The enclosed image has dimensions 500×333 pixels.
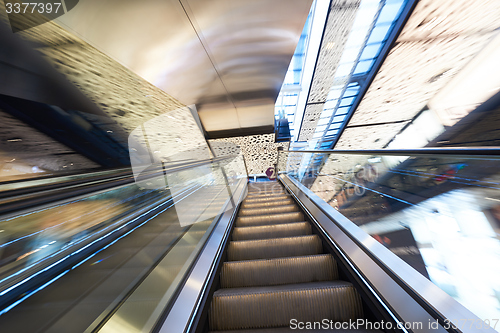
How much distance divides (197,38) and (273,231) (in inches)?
123

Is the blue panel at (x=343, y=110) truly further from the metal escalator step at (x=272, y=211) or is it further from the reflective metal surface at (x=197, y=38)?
the metal escalator step at (x=272, y=211)

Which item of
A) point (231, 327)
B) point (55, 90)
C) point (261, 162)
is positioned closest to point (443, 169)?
point (231, 327)

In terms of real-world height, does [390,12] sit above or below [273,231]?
above

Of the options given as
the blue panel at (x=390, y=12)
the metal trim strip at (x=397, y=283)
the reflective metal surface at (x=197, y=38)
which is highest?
the blue panel at (x=390, y=12)

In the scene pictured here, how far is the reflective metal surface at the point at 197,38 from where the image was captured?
2.63 metres

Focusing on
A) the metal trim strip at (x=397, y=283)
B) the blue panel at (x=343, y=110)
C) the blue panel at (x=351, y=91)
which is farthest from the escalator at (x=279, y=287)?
the blue panel at (x=343, y=110)

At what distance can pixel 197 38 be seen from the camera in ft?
10.7

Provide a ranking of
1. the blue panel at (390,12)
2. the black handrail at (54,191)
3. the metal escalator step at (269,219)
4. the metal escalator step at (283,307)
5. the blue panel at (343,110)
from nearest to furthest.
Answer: the black handrail at (54,191) < the metal escalator step at (283,307) < the metal escalator step at (269,219) < the blue panel at (390,12) < the blue panel at (343,110)

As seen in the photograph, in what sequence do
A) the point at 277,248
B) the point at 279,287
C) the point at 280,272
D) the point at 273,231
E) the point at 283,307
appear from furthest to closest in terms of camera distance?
the point at 273,231, the point at 277,248, the point at 280,272, the point at 279,287, the point at 283,307

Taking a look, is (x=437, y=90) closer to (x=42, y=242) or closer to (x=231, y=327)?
(x=231, y=327)

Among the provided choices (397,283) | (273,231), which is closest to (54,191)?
(397,283)

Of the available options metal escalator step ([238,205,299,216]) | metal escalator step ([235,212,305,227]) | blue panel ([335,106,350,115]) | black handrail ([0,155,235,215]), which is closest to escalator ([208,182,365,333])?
metal escalator step ([235,212,305,227])

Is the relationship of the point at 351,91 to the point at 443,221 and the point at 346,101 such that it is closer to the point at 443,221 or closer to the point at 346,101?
the point at 346,101

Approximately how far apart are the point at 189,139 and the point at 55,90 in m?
4.25
